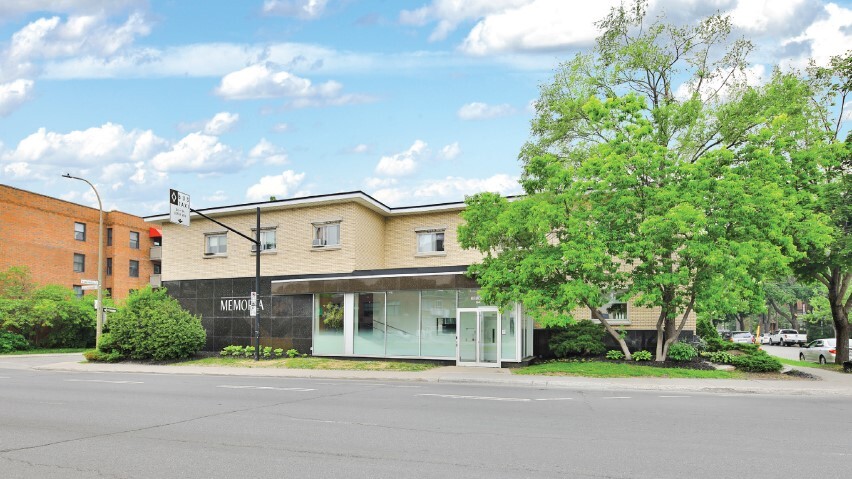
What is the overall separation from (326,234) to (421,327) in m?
6.82

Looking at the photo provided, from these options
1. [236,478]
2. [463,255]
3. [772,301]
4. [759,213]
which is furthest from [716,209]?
[772,301]

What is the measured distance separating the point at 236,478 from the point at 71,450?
3.33 m

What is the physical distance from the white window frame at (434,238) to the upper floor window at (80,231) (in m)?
36.7

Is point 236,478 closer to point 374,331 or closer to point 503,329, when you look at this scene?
point 503,329

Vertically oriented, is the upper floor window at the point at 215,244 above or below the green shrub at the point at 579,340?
above

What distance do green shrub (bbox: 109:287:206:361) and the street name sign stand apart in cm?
679

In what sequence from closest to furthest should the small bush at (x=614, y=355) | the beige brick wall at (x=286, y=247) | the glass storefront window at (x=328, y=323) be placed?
1. the small bush at (x=614, y=355)
2. the glass storefront window at (x=328, y=323)
3. the beige brick wall at (x=286, y=247)

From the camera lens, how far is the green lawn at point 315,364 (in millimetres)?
24312

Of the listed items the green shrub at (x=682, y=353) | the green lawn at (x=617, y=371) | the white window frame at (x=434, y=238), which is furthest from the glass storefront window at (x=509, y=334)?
the white window frame at (x=434, y=238)

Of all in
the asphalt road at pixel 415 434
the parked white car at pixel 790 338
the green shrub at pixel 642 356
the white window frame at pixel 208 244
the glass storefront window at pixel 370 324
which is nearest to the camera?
→ the asphalt road at pixel 415 434

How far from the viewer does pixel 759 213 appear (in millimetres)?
20828

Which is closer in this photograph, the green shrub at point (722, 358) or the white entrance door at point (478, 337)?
the green shrub at point (722, 358)

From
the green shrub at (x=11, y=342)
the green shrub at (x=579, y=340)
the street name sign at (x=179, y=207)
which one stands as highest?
the street name sign at (x=179, y=207)

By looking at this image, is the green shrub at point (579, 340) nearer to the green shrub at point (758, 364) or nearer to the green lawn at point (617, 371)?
the green lawn at point (617, 371)
